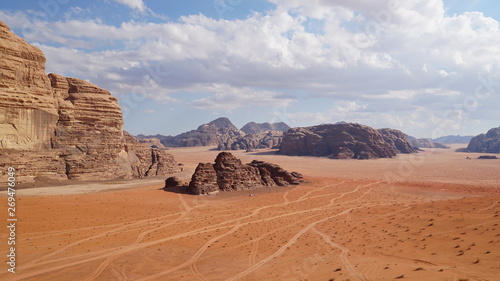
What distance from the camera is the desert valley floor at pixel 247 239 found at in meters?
9.48

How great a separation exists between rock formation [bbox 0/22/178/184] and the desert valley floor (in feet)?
16.4

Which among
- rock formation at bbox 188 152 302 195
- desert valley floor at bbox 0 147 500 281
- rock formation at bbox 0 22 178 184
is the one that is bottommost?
desert valley floor at bbox 0 147 500 281

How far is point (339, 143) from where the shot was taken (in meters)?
88.8

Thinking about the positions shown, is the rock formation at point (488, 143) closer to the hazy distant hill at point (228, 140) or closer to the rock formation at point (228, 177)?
the hazy distant hill at point (228, 140)

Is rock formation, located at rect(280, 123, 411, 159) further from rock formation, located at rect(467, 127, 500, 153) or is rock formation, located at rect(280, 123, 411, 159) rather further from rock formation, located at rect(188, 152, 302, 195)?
rock formation, located at rect(467, 127, 500, 153)

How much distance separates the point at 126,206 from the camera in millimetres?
21062

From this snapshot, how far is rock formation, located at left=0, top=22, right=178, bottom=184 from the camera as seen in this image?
1016 inches

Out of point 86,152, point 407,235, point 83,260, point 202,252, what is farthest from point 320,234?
point 86,152

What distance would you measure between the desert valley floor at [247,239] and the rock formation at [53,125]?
16.4ft

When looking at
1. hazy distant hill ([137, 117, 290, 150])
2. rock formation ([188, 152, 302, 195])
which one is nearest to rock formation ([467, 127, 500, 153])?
hazy distant hill ([137, 117, 290, 150])

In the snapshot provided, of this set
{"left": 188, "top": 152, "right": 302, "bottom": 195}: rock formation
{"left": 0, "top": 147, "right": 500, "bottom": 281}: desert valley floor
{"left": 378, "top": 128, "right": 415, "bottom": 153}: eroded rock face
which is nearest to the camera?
{"left": 0, "top": 147, "right": 500, "bottom": 281}: desert valley floor

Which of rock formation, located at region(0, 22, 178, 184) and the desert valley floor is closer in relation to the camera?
the desert valley floor

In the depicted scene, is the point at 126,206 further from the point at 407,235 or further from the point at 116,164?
the point at 407,235

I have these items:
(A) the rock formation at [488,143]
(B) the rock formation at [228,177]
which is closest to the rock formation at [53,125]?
(B) the rock formation at [228,177]
